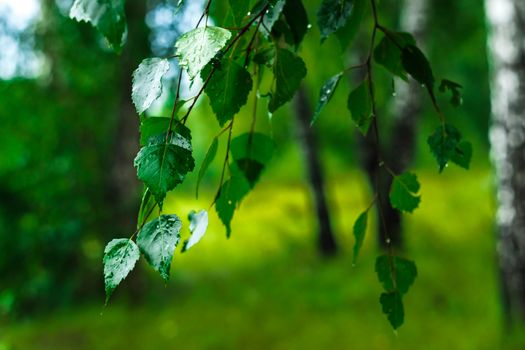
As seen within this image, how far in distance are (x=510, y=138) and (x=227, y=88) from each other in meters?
3.90

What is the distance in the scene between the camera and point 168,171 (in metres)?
0.58

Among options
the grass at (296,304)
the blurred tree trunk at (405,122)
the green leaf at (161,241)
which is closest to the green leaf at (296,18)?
the green leaf at (161,241)

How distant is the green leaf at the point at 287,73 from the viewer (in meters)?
0.73

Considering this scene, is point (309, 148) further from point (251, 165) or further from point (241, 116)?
point (251, 165)

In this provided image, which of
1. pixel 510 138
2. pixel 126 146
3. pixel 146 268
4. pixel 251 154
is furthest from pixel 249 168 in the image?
pixel 146 268

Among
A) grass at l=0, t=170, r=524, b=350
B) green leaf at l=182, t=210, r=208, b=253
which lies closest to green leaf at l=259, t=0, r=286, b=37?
green leaf at l=182, t=210, r=208, b=253

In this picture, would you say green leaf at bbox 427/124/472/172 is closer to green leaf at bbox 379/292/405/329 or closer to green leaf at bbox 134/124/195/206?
green leaf at bbox 379/292/405/329

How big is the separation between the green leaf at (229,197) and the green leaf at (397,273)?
0.80ft

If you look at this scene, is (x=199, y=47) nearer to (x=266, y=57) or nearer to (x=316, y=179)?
(x=266, y=57)

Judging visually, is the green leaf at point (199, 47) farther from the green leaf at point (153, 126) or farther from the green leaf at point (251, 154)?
the green leaf at point (251, 154)

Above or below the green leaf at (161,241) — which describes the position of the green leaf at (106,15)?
above

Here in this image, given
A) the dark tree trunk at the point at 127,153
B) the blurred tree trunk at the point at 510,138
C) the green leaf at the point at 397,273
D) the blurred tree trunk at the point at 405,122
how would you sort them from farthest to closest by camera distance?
the blurred tree trunk at the point at 405,122 < the dark tree trunk at the point at 127,153 < the blurred tree trunk at the point at 510,138 < the green leaf at the point at 397,273

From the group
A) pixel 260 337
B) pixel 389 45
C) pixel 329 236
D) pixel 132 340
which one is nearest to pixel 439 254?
pixel 329 236

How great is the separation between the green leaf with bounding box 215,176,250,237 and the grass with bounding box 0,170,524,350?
3441 millimetres
